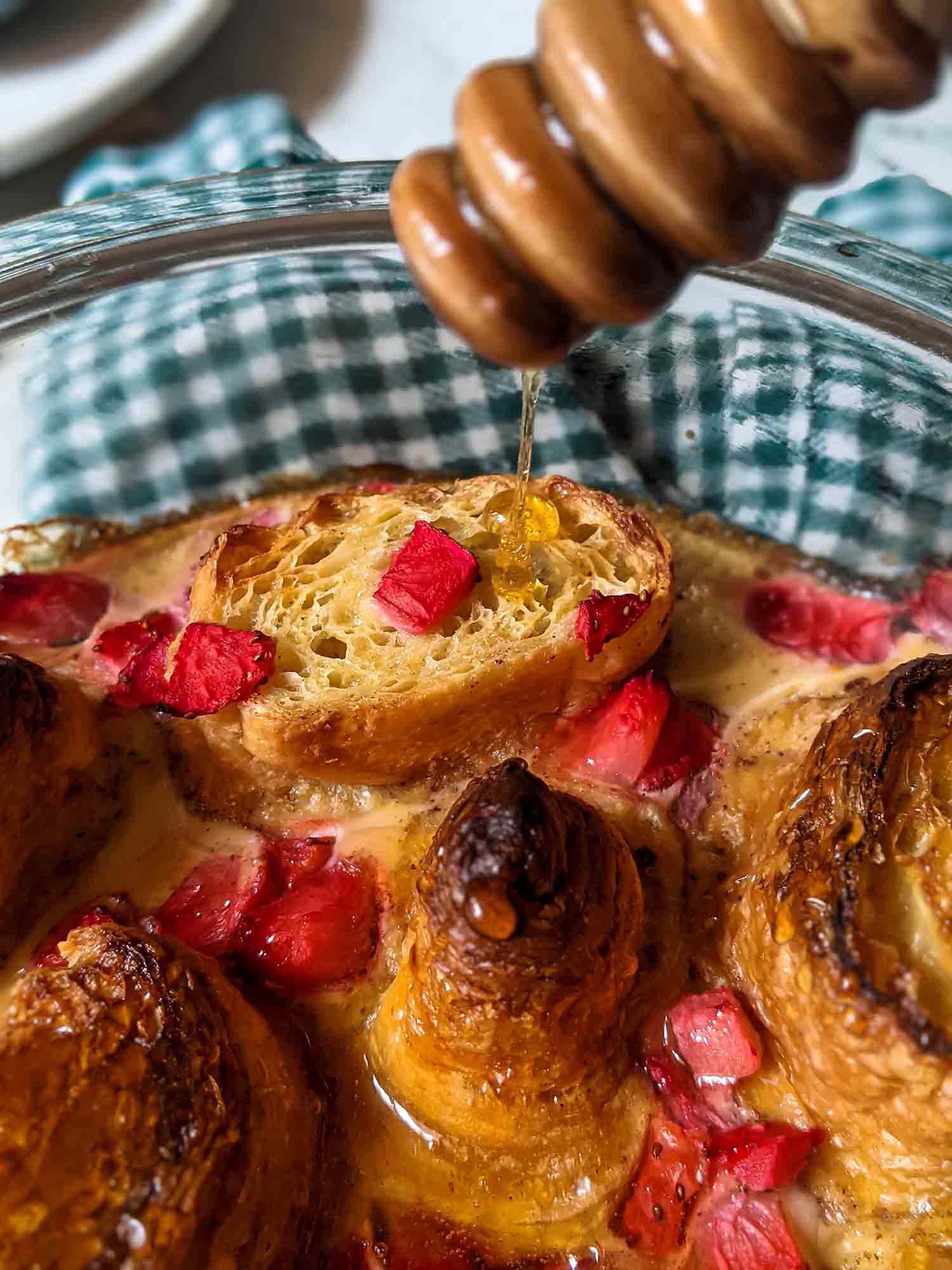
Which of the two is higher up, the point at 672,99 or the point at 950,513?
the point at 672,99

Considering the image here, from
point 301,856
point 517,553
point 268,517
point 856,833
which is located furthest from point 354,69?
point 856,833

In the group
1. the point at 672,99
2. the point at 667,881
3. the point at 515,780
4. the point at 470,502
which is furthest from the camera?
the point at 470,502

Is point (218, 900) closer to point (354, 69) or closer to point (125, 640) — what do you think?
point (125, 640)

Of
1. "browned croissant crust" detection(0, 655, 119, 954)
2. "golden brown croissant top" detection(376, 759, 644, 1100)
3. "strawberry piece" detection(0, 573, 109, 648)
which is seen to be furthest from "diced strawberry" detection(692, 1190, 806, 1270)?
"strawberry piece" detection(0, 573, 109, 648)

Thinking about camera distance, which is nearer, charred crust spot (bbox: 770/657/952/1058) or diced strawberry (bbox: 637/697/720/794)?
charred crust spot (bbox: 770/657/952/1058)

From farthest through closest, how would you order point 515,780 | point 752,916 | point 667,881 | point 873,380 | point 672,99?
point 873,380 → point 667,881 → point 752,916 → point 515,780 → point 672,99

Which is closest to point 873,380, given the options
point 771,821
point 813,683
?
point 813,683

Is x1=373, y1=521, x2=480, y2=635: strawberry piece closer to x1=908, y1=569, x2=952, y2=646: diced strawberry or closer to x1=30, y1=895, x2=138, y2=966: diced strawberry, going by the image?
x1=30, y1=895, x2=138, y2=966: diced strawberry

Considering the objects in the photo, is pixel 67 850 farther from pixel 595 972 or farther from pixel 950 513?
pixel 950 513
